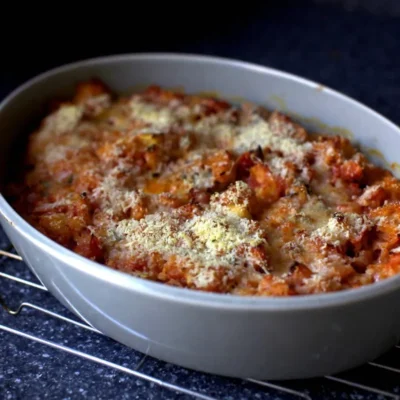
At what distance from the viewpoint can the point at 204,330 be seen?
149 cm

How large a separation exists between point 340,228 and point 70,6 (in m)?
2.10

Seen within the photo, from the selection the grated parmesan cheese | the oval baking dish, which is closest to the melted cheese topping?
the grated parmesan cheese

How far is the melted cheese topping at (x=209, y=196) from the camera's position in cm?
173

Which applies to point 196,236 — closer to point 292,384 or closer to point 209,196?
point 209,196

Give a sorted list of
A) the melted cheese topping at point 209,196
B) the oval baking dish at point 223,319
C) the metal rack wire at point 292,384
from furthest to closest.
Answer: the melted cheese topping at point 209,196 → the metal rack wire at point 292,384 → the oval baking dish at point 223,319

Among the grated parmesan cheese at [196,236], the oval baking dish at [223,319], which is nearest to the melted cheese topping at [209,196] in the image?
the grated parmesan cheese at [196,236]

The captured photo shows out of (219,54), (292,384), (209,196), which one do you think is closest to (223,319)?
(292,384)

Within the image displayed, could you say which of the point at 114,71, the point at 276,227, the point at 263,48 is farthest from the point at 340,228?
the point at 263,48

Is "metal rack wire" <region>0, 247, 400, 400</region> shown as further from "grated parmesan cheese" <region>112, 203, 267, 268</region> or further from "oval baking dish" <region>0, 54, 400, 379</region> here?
"grated parmesan cheese" <region>112, 203, 267, 268</region>

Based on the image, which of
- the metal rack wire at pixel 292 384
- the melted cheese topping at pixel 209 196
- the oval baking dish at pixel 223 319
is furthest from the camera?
the melted cheese topping at pixel 209 196

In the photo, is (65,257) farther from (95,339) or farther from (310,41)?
(310,41)

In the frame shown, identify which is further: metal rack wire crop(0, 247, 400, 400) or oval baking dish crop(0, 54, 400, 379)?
metal rack wire crop(0, 247, 400, 400)

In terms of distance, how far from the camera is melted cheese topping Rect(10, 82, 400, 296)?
5.67 feet

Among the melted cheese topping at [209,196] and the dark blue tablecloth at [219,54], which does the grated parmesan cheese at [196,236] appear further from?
the dark blue tablecloth at [219,54]
